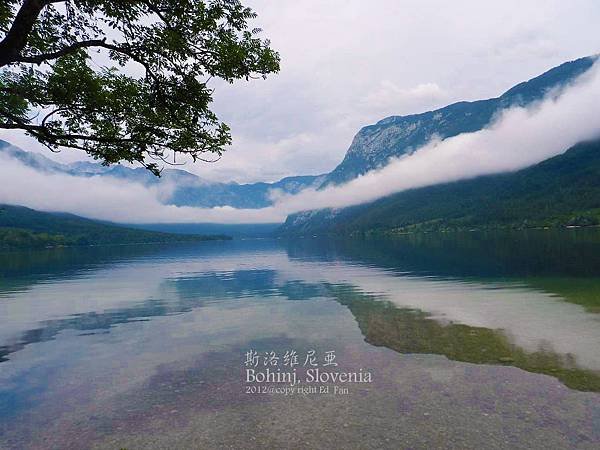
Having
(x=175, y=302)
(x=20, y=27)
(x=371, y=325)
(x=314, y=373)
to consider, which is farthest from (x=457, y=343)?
(x=175, y=302)

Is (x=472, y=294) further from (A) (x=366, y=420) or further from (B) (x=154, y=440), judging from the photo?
(B) (x=154, y=440)

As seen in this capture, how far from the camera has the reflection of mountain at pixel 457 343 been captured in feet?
61.9

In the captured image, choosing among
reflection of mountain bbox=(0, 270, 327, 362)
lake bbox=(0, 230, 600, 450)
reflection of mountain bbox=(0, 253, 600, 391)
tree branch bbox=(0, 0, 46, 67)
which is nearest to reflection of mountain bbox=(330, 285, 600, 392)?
reflection of mountain bbox=(0, 253, 600, 391)

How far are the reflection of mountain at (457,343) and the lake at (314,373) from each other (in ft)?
0.38

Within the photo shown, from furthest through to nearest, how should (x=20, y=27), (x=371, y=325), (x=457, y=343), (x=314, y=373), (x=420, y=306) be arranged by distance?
(x=420, y=306)
(x=371, y=325)
(x=457, y=343)
(x=314, y=373)
(x=20, y=27)

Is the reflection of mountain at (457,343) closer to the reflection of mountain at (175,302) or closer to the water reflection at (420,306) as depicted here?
the water reflection at (420,306)

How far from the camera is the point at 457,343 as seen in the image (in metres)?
24.7

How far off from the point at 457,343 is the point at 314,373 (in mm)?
9862

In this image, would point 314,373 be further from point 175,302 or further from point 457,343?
point 175,302

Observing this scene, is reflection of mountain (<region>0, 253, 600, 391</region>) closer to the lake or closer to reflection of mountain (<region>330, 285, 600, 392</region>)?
reflection of mountain (<region>330, 285, 600, 392</region>)

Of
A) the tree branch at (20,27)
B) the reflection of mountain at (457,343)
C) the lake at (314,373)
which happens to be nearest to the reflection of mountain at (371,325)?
the reflection of mountain at (457,343)

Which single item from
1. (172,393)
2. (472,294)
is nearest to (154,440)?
(172,393)

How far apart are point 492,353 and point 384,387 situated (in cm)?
808

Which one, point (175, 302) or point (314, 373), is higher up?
point (314, 373)
